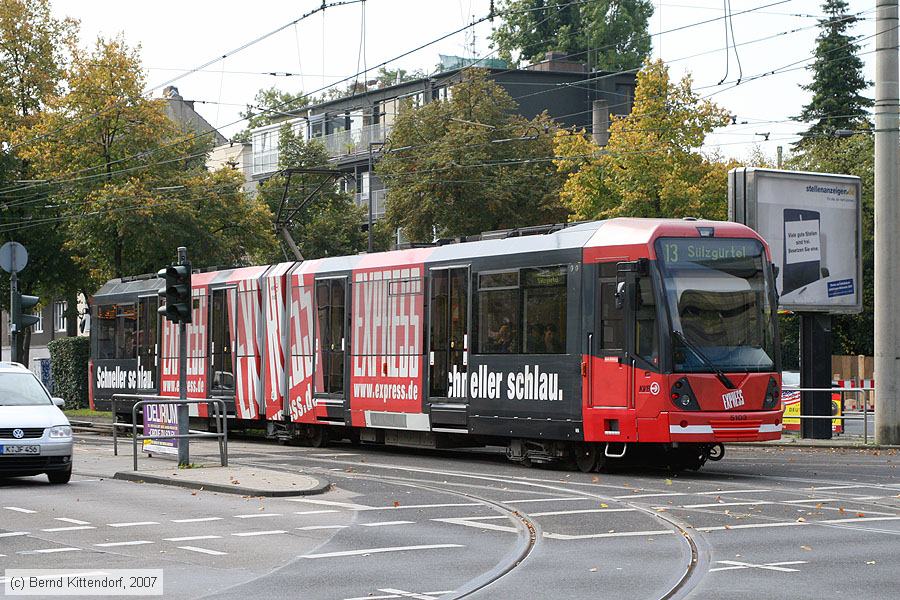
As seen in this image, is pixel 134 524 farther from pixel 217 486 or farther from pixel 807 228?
pixel 807 228

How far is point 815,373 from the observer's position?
28625 mm

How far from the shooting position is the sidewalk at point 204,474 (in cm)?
1752

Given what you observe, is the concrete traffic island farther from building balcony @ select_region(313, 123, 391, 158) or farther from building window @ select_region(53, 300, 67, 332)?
building window @ select_region(53, 300, 67, 332)

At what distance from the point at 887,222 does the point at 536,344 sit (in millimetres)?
9463

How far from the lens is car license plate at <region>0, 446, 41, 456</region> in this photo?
1844cm

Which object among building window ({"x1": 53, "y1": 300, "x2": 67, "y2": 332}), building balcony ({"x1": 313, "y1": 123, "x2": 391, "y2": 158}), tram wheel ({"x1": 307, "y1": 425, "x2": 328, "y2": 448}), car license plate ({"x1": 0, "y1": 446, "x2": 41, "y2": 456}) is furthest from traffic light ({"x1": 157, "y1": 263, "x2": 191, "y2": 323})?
building window ({"x1": 53, "y1": 300, "x2": 67, "y2": 332})

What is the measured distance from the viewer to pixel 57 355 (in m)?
49.6

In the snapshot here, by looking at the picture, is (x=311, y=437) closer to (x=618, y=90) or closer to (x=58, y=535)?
(x=58, y=535)

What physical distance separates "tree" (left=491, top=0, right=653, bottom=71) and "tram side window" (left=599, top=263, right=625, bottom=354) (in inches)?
2551

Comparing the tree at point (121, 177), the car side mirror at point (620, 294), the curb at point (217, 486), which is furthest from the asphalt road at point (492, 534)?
the tree at point (121, 177)

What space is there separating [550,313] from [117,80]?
26726 mm

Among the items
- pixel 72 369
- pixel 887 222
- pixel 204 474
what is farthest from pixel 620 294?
pixel 72 369

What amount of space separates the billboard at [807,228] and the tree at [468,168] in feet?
69.3

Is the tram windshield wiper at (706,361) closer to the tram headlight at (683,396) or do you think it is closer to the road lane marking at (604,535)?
the tram headlight at (683,396)
